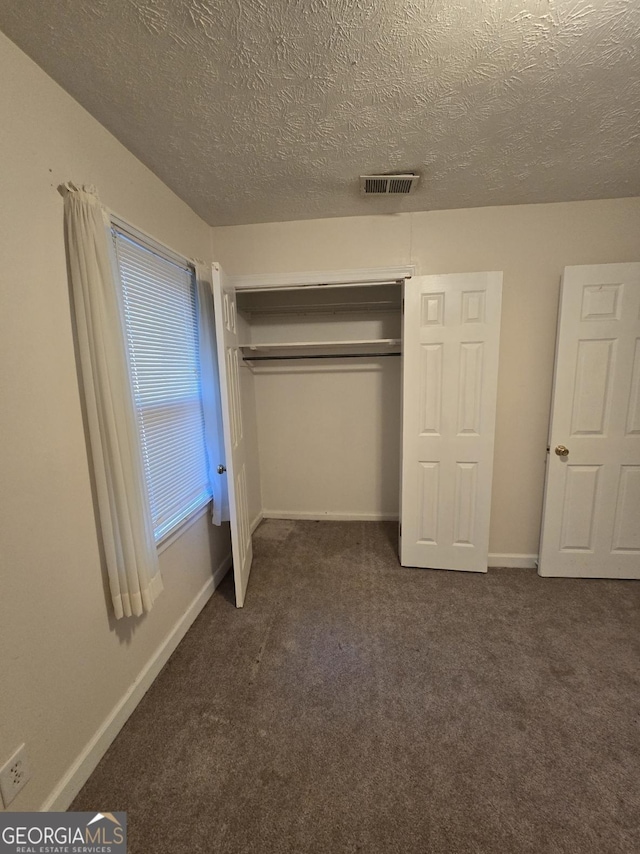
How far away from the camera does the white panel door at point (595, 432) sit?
2064mm

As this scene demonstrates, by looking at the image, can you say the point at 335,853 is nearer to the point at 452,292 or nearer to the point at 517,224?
the point at 452,292

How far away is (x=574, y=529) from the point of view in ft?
7.63

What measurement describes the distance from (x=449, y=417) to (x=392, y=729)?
1740 mm

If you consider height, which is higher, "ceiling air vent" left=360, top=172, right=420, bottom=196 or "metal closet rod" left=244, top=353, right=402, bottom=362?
"ceiling air vent" left=360, top=172, right=420, bottom=196

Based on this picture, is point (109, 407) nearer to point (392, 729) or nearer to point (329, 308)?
point (392, 729)

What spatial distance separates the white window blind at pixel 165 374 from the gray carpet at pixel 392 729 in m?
0.84

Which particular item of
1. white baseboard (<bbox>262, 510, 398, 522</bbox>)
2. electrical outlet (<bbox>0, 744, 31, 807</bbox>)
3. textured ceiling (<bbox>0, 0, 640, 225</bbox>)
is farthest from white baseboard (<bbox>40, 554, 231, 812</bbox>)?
textured ceiling (<bbox>0, 0, 640, 225</bbox>)

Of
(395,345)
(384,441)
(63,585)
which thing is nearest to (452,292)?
(395,345)

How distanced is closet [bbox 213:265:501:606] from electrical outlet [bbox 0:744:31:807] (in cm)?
110

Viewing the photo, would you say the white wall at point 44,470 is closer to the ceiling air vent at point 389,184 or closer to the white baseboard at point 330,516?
the ceiling air vent at point 389,184

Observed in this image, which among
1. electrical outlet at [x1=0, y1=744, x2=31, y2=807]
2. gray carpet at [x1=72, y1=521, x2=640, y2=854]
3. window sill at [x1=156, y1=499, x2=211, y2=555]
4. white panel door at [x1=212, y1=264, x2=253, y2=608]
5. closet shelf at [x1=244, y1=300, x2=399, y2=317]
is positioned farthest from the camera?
closet shelf at [x1=244, y1=300, x2=399, y2=317]

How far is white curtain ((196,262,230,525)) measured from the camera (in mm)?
2062

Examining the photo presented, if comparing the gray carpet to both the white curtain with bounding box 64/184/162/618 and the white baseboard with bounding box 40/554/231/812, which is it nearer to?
the white baseboard with bounding box 40/554/231/812

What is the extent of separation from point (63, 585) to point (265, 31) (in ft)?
6.49
